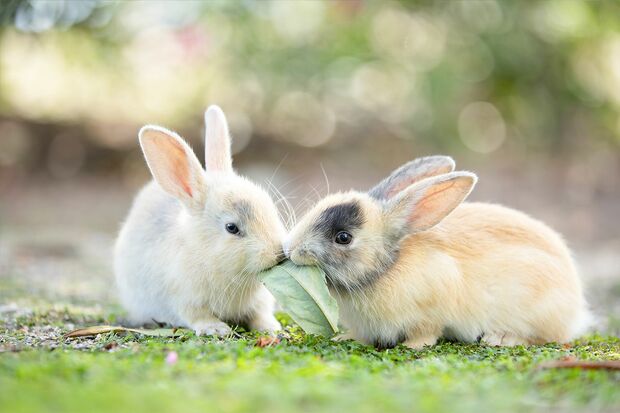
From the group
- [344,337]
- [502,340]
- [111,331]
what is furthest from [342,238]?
[111,331]

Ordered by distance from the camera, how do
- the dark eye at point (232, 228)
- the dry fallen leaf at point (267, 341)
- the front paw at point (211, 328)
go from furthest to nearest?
the dark eye at point (232, 228) → the front paw at point (211, 328) → the dry fallen leaf at point (267, 341)

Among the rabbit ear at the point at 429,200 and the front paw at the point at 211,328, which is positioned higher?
the rabbit ear at the point at 429,200

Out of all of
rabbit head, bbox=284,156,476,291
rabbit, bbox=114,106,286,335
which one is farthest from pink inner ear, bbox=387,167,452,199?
rabbit, bbox=114,106,286,335

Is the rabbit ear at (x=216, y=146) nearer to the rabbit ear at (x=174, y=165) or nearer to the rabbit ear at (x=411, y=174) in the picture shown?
the rabbit ear at (x=174, y=165)

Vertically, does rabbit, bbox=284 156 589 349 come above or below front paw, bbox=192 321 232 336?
above

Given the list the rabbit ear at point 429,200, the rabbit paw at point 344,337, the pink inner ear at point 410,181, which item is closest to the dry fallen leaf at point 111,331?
the rabbit paw at point 344,337

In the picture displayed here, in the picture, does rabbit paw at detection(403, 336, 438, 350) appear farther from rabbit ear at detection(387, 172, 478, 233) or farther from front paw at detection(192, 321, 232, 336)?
front paw at detection(192, 321, 232, 336)

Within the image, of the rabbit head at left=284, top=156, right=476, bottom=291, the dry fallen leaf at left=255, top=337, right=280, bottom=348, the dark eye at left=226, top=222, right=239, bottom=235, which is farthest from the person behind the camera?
the dark eye at left=226, top=222, right=239, bottom=235
